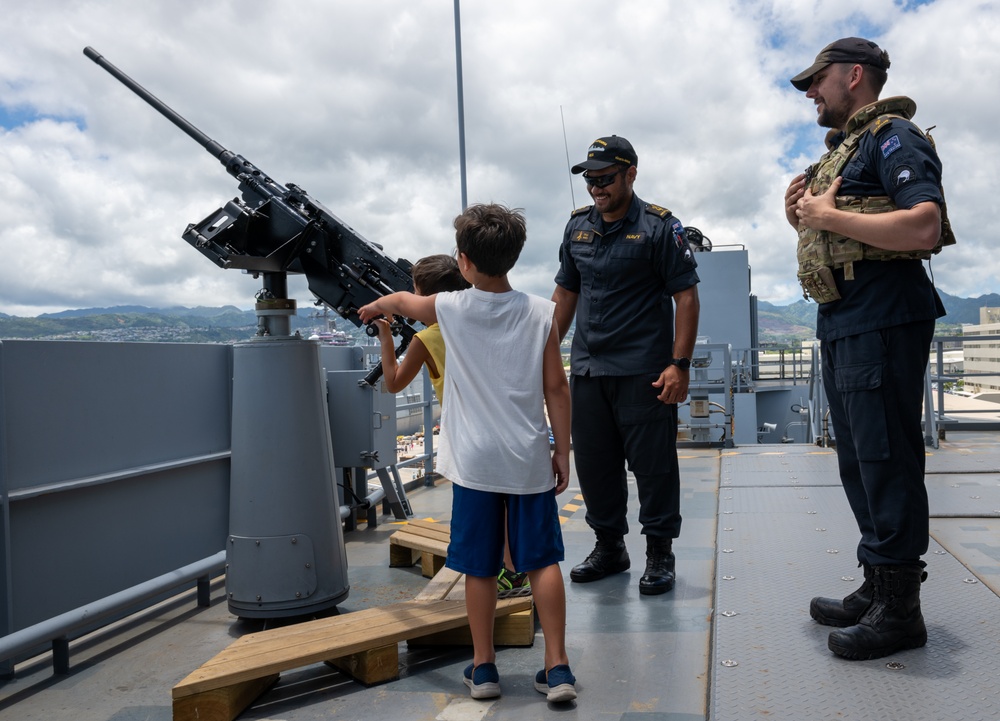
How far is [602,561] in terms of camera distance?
12.5 feet

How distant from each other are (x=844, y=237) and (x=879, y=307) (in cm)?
24

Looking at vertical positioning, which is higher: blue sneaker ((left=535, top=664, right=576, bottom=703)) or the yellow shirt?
the yellow shirt

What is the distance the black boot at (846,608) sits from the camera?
266 centimetres

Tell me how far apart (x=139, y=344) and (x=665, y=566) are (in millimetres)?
2791

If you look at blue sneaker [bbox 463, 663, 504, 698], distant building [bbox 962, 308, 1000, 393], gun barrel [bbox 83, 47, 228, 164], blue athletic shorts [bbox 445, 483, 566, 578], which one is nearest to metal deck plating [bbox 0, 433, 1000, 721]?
blue sneaker [bbox 463, 663, 504, 698]

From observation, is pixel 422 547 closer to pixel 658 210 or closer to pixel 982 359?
pixel 658 210

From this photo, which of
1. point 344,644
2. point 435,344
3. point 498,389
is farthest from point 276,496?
point 498,389

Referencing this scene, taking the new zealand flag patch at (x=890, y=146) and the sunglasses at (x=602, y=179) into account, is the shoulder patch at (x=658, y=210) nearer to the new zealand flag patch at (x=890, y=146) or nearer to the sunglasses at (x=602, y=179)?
the sunglasses at (x=602, y=179)

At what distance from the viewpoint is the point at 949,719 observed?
194 cm

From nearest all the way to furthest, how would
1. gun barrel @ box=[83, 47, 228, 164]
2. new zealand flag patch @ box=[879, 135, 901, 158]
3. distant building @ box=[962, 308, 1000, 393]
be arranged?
new zealand flag patch @ box=[879, 135, 901, 158] < gun barrel @ box=[83, 47, 228, 164] < distant building @ box=[962, 308, 1000, 393]

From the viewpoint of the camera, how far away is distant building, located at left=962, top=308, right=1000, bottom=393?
24.7 ft

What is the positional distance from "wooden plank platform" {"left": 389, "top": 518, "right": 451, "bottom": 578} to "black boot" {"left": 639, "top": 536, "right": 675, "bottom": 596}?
1027 millimetres

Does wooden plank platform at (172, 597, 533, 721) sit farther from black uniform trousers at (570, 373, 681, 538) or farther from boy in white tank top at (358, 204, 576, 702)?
black uniform trousers at (570, 373, 681, 538)

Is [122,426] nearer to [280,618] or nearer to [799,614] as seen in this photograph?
[280,618]
